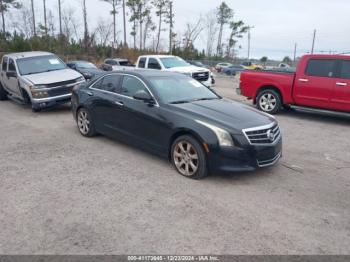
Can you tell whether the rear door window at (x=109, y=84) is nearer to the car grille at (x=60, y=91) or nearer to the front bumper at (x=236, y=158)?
the front bumper at (x=236, y=158)

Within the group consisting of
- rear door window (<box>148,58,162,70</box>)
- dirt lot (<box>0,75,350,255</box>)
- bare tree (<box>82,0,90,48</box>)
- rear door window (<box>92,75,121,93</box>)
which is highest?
bare tree (<box>82,0,90,48</box>)

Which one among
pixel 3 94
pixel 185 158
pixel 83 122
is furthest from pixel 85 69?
pixel 185 158

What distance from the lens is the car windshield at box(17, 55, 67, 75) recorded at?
11.0 metres

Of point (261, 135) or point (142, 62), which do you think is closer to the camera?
point (261, 135)

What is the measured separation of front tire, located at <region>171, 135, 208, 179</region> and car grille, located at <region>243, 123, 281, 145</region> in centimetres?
72

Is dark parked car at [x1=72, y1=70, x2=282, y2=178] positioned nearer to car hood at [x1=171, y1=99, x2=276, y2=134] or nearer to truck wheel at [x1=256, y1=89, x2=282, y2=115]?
car hood at [x1=171, y1=99, x2=276, y2=134]

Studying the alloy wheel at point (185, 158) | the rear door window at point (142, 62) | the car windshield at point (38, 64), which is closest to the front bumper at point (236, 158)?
the alloy wheel at point (185, 158)

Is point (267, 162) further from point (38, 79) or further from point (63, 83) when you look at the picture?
point (38, 79)

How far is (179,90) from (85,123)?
2411 millimetres

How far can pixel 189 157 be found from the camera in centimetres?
513

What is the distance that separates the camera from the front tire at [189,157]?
4.96 metres

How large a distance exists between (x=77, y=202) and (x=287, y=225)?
8.39ft

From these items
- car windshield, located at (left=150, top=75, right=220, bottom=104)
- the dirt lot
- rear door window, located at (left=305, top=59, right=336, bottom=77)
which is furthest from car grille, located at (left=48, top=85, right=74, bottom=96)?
rear door window, located at (left=305, top=59, right=336, bottom=77)

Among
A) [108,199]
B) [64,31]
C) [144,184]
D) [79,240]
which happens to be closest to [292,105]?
[144,184]
